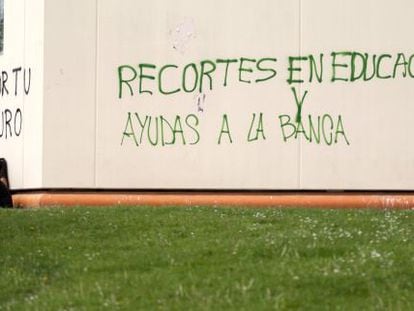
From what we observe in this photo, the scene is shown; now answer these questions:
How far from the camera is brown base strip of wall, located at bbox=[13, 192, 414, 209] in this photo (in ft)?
43.8

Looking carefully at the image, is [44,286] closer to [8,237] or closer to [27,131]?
[8,237]

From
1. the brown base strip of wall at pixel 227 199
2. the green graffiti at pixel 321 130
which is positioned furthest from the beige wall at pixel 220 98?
the brown base strip of wall at pixel 227 199

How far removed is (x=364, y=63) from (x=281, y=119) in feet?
4.76

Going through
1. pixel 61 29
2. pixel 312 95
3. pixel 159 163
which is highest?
pixel 61 29

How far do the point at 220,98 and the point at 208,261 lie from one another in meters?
5.99

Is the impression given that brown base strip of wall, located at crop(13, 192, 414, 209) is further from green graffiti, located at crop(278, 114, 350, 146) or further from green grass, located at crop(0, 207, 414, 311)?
green grass, located at crop(0, 207, 414, 311)

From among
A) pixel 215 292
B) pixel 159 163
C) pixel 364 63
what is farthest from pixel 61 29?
pixel 215 292

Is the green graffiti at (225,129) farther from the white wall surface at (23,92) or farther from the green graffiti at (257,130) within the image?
the white wall surface at (23,92)

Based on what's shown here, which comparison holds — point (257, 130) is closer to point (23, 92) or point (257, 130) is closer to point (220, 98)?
point (220, 98)

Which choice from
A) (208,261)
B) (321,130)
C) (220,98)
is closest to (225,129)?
(220,98)

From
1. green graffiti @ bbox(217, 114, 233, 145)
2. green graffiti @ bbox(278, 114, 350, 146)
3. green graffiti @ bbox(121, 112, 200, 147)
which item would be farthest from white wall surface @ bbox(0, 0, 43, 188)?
→ green graffiti @ bbox(278, 114, 350, 146)

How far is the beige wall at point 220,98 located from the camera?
13.8m

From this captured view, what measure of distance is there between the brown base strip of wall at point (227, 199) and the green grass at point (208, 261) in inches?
75.9

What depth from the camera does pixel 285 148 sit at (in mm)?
13828
